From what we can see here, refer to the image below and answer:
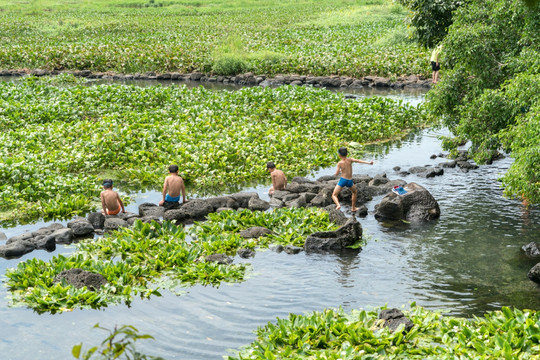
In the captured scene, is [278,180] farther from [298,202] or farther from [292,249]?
[292,249]

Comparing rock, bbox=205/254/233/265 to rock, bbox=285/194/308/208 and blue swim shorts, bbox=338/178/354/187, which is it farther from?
blue swim shorts, bbox=338/178/354/187

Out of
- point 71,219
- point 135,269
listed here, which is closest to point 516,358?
point 135,269

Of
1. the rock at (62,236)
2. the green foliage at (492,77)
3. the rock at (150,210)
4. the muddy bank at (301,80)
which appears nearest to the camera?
the green foliage at (492,77)

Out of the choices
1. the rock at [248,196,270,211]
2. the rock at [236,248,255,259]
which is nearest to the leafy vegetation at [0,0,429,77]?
the rock at [248,196,270,211]

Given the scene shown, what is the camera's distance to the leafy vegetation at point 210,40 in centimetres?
3850

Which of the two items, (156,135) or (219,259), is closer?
(219,259)

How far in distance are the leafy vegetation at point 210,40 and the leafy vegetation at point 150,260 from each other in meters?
24.4

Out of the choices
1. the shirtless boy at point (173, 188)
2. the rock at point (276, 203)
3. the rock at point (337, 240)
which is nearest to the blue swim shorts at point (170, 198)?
the shirtless boy at point (173, 188)

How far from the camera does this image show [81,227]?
45.9 feet

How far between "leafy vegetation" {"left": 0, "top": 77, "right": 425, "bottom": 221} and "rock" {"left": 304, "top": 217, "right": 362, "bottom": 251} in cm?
578

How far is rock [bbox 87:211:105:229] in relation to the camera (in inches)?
574

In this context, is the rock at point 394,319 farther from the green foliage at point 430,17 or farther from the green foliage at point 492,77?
the green foliage at point 430,17

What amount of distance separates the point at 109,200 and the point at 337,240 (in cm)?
547

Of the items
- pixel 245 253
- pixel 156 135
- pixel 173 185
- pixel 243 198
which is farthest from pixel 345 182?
pixel 156 135
